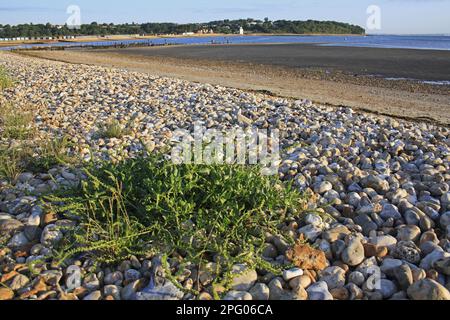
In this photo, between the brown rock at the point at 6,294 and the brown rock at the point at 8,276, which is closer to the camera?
the brown rock at the point at 6,294

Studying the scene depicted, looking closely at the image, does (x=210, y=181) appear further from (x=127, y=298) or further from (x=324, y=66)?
(x=324, y=66)

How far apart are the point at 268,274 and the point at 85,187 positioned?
4.74 ft

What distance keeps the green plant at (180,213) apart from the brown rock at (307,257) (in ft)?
0.64

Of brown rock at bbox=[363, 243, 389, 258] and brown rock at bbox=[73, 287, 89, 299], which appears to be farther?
brown rock at bbox=[363, 243, 389, 258]

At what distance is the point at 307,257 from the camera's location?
9.05 feet

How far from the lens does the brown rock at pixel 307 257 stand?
2.72 metres

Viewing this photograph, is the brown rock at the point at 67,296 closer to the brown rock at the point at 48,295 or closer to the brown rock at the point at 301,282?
the brown rock at the point at 48,295

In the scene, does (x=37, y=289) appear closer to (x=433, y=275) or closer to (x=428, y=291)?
(x=428, y=291)

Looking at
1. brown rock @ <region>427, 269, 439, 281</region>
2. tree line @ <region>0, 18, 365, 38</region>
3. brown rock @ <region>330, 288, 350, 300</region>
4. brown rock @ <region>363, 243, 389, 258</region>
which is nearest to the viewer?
brown rock @ <region>330, 288, 350, 300</region>

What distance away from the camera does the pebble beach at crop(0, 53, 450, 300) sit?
8.31 ft

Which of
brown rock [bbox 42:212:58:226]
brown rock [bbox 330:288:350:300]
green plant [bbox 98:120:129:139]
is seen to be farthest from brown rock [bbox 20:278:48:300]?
green plant [bbox 98:120:129:139]

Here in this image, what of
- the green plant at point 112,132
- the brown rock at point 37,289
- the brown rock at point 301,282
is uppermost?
the green plant at point 112,132

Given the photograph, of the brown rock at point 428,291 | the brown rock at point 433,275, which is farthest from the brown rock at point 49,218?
the brown rock at point 433,275

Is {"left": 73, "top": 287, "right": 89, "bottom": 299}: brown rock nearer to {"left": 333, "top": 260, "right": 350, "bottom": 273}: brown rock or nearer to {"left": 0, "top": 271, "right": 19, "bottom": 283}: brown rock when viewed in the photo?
{"left": 0, "top": 271, "right": 19, "bottom": 283}: brown rock
